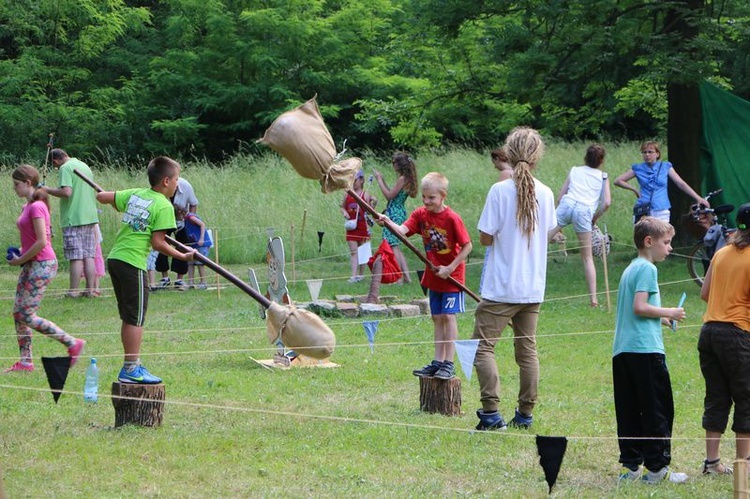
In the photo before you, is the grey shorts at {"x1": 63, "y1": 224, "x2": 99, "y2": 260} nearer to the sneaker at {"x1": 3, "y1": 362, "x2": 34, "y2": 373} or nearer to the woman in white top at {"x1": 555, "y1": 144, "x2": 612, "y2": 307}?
the sneaker at {"x1": 3, "y1": 362, "x2": 34, "y2": 373}

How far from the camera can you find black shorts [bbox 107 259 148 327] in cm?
684

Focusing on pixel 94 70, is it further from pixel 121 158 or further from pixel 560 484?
pixel 560 484

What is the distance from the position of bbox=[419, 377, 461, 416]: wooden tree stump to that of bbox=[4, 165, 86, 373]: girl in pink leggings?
296cm

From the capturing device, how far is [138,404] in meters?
6.80

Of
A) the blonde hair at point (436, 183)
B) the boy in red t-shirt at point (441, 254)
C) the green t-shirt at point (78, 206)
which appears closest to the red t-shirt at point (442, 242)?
the boy in red t-shirt at point (441, 254)

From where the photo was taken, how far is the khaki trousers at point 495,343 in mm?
6551

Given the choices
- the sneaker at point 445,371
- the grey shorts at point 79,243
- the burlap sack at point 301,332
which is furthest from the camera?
the grey shorts at point 79,243

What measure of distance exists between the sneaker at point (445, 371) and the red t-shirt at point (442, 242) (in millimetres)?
522

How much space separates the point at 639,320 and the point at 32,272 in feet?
17.0

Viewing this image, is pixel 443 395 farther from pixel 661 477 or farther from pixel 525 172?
pixel 661 477

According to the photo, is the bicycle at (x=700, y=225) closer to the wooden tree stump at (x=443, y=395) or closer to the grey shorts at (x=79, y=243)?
the wooden tree stump at (x=443, y=395)

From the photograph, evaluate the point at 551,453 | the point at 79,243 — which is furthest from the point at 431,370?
the point at 79,243

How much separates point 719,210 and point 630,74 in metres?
4.52

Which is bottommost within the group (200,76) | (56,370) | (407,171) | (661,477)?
(661,477)
